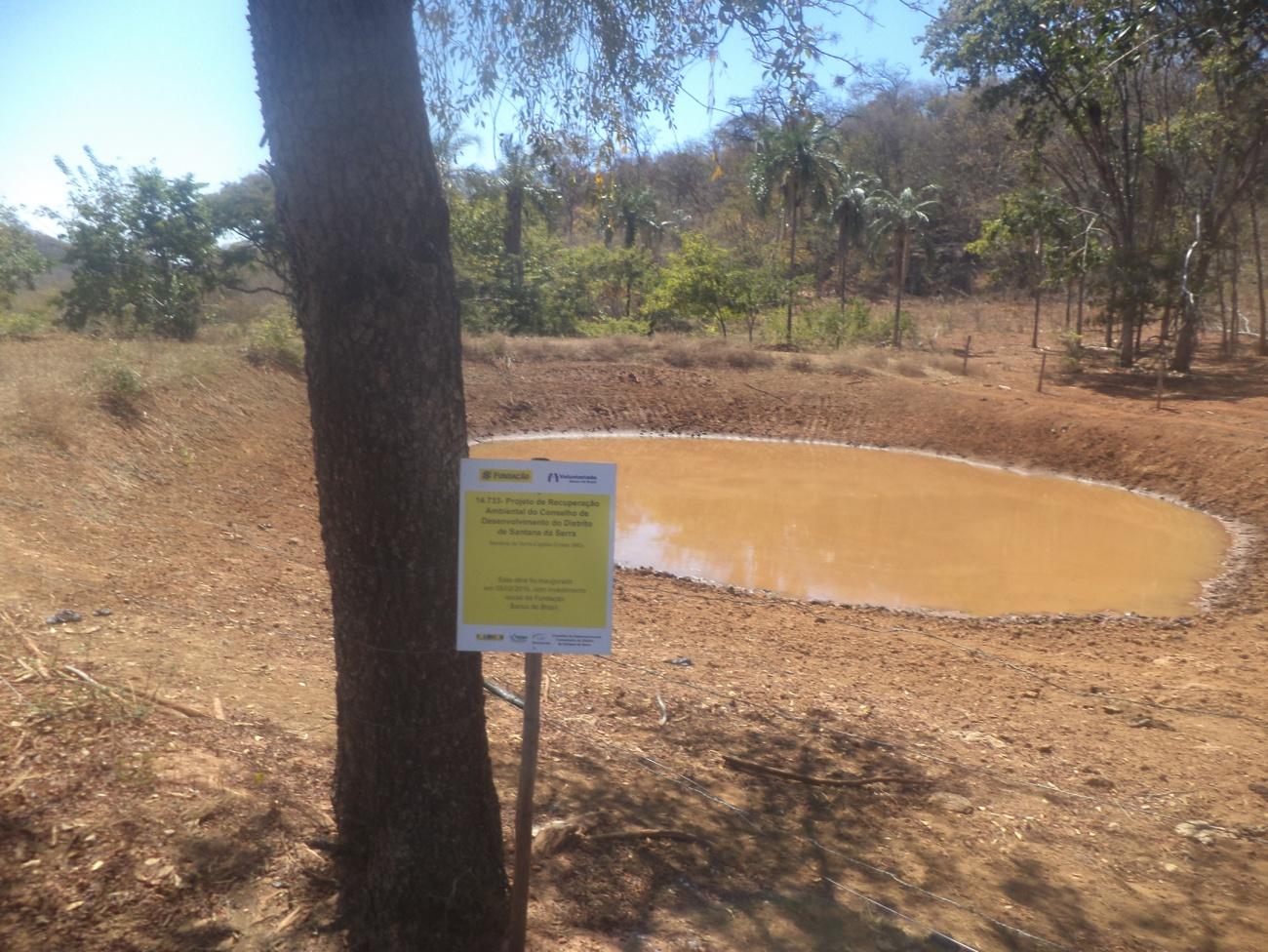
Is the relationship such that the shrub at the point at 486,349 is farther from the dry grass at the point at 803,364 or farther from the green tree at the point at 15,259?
the green tree at the point at 15,259

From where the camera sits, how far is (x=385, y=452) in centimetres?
293

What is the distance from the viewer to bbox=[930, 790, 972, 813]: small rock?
485cm

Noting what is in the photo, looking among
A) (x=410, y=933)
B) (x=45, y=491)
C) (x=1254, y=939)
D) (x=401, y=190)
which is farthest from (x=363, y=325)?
(x=45, y=491)

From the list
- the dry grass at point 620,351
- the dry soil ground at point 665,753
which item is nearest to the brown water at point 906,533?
the dry soil ground at point 665,753

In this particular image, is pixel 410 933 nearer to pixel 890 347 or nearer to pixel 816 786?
pixel 816 786

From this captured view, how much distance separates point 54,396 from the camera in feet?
36.7

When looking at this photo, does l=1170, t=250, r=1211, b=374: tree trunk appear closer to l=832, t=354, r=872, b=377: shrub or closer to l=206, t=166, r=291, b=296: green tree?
l=832, t=354, r=872, b=377: shrub

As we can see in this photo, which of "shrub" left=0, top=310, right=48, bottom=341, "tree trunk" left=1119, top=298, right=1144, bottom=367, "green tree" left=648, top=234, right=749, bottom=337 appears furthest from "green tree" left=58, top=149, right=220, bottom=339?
"tree trunk" left=1119, top=298, right=1144, bottom=367

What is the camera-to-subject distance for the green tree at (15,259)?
828 inches

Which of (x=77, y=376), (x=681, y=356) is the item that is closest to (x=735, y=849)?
(x=77, y=376)

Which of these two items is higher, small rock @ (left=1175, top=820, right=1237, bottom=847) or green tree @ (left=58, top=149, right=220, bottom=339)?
green tree @ (left=58, top=149, right=220, bottom=339)

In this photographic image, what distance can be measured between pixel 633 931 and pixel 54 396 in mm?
Answer: 10225

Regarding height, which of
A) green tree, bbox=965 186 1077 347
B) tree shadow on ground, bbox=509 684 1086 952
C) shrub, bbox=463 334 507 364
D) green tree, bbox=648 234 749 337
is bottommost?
tree shadow on ground, bbox=509 684 1086 952

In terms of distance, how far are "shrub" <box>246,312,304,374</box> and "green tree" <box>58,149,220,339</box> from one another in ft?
7.23
